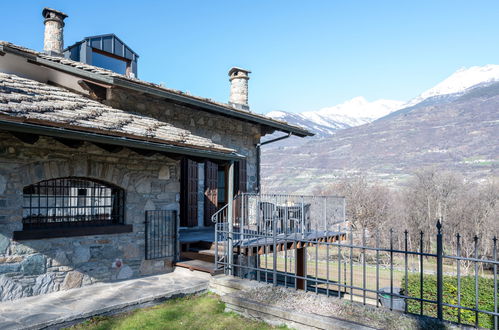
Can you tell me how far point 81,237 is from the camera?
6.16 meters

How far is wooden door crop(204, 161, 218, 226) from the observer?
35.6 ft

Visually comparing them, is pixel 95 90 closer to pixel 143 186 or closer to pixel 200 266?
pixel 143 186

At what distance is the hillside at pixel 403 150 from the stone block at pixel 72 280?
273 ft

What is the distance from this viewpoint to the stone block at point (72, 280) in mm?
5956

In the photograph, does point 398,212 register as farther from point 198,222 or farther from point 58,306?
point 58,306

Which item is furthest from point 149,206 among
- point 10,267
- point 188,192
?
point 188,192

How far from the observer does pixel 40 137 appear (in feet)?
18.5

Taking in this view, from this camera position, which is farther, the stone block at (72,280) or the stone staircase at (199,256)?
the stone staircase at (199,256)

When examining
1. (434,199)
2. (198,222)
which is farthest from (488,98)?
(198,222)

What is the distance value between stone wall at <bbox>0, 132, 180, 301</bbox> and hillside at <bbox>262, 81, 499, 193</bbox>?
82.2 metres

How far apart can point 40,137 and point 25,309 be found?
2.28 meters

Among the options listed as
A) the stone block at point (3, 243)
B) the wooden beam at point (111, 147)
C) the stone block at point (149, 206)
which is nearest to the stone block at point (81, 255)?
the stone block at point (3, 243)

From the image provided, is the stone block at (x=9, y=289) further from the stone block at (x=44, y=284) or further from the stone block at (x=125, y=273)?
the stone block at (x=125, y=273)

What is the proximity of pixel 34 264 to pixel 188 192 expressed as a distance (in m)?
5.01
